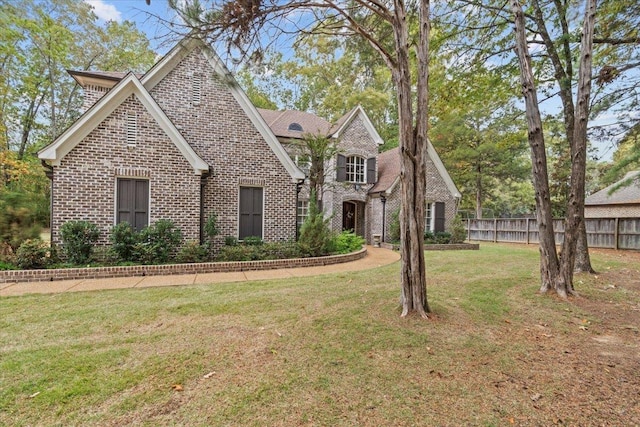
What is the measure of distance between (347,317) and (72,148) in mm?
8334

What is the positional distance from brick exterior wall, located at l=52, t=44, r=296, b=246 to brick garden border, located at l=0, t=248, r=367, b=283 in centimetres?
144

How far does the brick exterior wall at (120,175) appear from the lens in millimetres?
7746

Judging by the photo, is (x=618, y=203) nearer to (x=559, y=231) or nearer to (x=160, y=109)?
(x=559, y=231)

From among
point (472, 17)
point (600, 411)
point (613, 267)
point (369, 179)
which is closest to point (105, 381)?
point (600, 411)

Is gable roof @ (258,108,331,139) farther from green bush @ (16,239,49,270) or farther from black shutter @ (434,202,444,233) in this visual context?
green bush @ (16,239,49,270)

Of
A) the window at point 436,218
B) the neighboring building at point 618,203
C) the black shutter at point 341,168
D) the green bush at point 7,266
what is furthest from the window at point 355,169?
the neighboring building at point 618,203

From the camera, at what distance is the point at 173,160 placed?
8711 mm

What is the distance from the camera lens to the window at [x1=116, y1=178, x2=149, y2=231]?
8.29 metres

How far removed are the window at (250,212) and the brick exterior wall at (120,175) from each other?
164cm

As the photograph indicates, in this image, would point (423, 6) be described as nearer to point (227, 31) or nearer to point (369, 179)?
point (227, 31)

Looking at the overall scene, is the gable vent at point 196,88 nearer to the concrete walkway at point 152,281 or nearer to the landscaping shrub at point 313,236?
the landscaping shrub at point 313,236

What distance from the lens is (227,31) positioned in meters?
4.16

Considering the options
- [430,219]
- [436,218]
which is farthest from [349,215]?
[436,218]

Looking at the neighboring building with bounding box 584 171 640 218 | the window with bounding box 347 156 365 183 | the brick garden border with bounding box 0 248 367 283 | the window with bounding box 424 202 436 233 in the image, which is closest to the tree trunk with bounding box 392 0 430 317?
the brick garden border with bounding box 0 248 367 283
